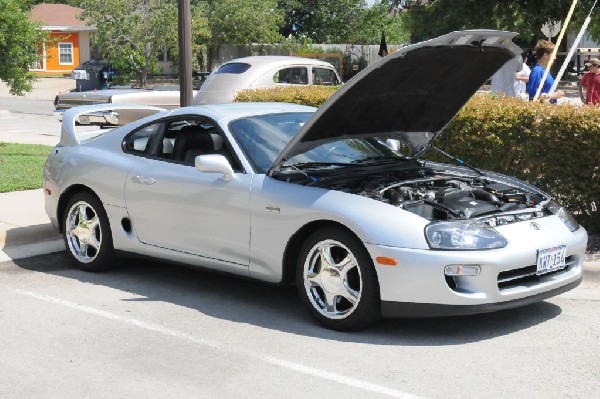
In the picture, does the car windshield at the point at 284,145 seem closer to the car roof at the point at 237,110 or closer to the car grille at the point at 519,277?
the car roof at the point at 237,110

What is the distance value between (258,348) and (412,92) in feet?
8.17

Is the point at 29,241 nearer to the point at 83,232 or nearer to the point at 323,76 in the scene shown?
the point at 83,232

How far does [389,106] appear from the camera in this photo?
289 inches

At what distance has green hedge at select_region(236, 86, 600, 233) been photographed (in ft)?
27.6

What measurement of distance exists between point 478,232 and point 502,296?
0.43 meters

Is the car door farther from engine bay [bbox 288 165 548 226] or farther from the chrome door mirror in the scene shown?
engine bay [bbox 288 165 548 226]

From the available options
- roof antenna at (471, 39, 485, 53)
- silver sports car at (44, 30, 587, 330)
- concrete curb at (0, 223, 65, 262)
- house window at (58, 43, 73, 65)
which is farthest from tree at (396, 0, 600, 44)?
house window at (58, 43, 73, 65)

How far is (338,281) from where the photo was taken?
20.5 feet

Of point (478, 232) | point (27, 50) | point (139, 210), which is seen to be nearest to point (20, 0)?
point (27, 50)

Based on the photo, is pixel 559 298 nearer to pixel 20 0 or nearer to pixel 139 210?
pixel 139 210

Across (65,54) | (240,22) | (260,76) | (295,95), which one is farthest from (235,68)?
(65,54)

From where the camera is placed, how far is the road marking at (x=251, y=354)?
205 inches

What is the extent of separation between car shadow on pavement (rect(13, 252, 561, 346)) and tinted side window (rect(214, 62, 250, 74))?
9.44 metres

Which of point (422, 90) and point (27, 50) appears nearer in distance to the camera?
point (422, 90)
